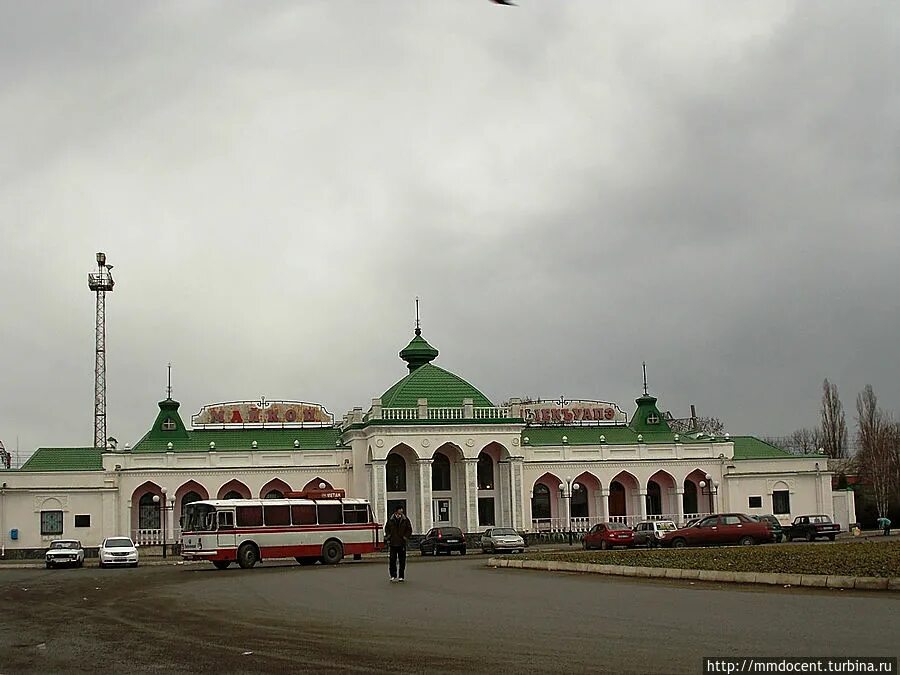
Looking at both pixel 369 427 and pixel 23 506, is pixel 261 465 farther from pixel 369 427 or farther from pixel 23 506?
pixel 23 506

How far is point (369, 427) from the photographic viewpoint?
195 feet

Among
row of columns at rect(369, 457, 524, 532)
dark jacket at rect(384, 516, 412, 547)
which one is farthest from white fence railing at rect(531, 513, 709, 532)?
dark jacket at rect(384, 516, 412, 547)

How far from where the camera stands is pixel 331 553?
39031mm

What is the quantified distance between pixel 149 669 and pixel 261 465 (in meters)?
49.4

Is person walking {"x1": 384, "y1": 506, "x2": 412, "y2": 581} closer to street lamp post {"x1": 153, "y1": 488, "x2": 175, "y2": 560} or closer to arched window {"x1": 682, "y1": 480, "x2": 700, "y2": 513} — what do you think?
street lamp post {"x1": 153, "y1": 488, "x2": 175, "y2": 560}

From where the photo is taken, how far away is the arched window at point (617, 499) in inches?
2574

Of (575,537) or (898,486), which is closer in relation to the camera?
(575,537)

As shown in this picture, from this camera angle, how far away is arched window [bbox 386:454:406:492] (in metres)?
60.9

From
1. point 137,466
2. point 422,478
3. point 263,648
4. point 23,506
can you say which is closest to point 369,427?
point 422,478

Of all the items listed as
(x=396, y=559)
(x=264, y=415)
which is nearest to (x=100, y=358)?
(x=264, y=415)

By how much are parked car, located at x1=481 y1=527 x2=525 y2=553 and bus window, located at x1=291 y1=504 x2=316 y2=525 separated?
11.8 metres

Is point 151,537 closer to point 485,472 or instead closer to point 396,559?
point 485,472

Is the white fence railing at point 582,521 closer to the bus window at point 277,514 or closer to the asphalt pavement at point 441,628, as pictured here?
the bus window at point 277,514

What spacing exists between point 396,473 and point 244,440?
9054mm
